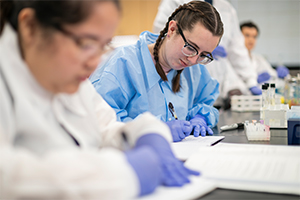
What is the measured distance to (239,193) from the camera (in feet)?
2.62

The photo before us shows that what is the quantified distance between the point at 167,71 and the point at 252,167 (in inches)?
39.5

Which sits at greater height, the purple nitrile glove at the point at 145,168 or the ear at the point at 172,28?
the ear at the point at 172,28

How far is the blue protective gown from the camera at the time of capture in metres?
1.57

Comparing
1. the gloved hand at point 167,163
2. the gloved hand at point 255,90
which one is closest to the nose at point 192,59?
the gloved hand at point 167,163

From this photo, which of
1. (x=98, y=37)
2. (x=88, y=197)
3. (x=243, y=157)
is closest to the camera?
(x=88, y=197)

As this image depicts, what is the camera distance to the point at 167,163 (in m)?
0.82

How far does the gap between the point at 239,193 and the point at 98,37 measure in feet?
1.69

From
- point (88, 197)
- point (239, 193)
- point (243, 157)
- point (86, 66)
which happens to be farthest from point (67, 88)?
point (243, 157)

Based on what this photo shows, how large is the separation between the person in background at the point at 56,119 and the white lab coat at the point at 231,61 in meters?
2.30

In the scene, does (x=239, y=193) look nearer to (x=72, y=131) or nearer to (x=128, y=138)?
(x=128, y=138)

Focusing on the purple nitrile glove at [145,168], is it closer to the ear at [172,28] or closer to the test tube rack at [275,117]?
the ear at [172,28]

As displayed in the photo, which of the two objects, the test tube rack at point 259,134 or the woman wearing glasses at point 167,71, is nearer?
the test tube rack at point 259,134

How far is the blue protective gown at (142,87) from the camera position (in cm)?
157

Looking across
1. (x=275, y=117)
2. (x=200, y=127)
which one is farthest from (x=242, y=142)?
(x=275, y=117)
